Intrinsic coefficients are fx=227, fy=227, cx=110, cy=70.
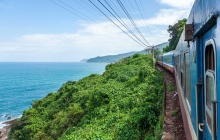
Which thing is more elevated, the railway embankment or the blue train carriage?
the blue train carriage

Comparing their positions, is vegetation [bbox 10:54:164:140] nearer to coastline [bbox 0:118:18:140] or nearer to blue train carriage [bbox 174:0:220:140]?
blue train carriage [bbox 174:0:220:140]

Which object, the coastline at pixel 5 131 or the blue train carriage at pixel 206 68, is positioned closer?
the blue train carriage at pixel 206 68

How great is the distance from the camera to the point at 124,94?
43.1ft

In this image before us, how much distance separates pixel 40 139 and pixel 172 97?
1163 centimetres

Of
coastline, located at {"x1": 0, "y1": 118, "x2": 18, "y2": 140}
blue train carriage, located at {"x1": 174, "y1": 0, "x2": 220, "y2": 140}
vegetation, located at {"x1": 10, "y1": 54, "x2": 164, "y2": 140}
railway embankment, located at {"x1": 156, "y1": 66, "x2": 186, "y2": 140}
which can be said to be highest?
blue train carriage, located at {"x1": 174, "y1": 0, "x2": 220, "y2": 140}

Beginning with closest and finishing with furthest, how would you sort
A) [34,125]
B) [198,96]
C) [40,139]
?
[198,96]
[40,139]
[34,125]

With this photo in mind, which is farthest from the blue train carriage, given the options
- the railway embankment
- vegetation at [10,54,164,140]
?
vegetation at [10,54,164,140]

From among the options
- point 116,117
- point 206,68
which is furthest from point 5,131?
point 206,68

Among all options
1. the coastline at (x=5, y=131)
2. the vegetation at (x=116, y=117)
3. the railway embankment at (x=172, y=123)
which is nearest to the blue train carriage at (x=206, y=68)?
the railway embankment at (x=172, y=123)

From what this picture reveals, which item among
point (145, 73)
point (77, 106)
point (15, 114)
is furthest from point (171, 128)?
point (15, 114)

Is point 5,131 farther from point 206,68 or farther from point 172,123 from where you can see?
point 206,68

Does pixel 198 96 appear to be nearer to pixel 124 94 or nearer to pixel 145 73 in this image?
pixel 124 94

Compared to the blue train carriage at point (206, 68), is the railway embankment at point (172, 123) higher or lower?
lower

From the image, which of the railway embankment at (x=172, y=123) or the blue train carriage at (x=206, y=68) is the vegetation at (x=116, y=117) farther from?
the blue train carriage at (x=206, y=68)
